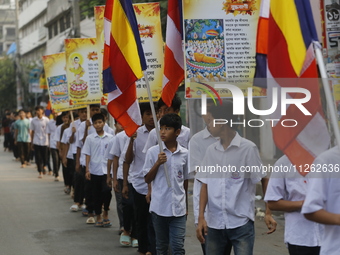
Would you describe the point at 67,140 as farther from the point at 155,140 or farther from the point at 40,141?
the point at 155,140

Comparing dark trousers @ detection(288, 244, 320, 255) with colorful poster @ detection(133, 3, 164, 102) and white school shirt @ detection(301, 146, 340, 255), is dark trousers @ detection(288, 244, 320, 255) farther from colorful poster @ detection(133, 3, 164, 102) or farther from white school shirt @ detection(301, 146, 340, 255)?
colorful poster @ detection(133, 3, 164, 102)

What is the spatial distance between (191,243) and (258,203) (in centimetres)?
326

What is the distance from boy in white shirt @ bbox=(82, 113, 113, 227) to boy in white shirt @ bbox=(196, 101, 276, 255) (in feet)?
16.8

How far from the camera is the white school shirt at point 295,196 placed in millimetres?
4836

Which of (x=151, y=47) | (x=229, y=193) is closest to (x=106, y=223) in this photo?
(x=151, y=47)

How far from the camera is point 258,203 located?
12328mm

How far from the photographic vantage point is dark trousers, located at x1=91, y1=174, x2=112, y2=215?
1072 centimetres

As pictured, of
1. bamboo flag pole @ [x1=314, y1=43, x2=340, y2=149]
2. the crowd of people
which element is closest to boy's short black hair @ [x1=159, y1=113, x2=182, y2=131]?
the crowd of people

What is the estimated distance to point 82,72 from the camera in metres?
13.0

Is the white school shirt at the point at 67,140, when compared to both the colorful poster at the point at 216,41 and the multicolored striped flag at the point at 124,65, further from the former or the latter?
the colorful poster at the point at 216,41

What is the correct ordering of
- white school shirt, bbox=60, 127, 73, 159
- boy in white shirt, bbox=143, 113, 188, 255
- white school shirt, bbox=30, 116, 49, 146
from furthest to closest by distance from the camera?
white school shirt, bbox=30, 116, 49, 146
white school shirt, bbox=60, 127, 73, 159
boy in white shirt, bbox=143, 113, 188, 255

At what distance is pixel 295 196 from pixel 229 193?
2.71 ft

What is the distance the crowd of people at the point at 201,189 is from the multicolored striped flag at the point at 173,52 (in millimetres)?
211

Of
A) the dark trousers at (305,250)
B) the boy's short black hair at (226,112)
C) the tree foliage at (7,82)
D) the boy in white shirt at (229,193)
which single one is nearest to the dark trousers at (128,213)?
the boy in white shirt at (229,193)
